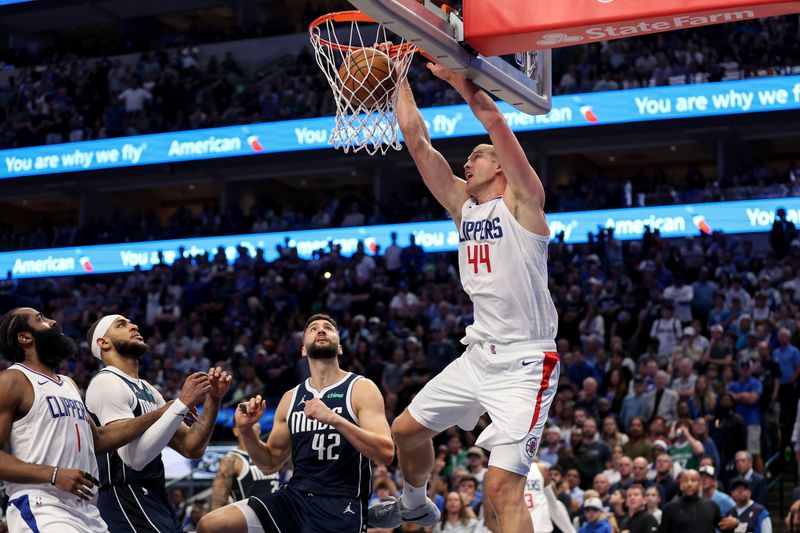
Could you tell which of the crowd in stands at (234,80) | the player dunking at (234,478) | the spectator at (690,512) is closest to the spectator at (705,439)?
the spectator at (690,512)

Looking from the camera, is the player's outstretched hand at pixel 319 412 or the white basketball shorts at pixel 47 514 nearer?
the white basketball shorts at pixel 47 514

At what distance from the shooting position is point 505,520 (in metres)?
5.65

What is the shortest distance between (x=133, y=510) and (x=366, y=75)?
9.39ft

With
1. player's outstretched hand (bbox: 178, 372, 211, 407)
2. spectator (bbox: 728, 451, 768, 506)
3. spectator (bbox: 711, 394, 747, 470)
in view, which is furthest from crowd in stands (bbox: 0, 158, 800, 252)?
player's outstretched hand (bbox: 178, 372, 211, 407)

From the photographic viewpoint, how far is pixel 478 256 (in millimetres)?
6117

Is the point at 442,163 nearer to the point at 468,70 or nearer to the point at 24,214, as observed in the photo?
the point at 468,70

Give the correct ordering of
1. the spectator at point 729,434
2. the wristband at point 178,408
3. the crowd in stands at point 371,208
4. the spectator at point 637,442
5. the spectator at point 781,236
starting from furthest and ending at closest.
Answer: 1. the crowd in stands at point 371,208
2. the spectator at point 781,236
3. the spectator at point 729,434
4. the spectator at point 637,442
5. the wristband at point 178,408

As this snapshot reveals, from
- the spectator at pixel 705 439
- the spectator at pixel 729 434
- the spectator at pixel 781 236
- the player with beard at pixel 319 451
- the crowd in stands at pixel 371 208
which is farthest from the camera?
the crowd in stands at pixel 371 208

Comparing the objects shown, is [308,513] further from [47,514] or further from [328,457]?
[47,514]

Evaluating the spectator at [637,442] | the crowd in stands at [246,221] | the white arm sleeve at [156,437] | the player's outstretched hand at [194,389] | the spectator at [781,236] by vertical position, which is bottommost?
the spectator at [637,442]

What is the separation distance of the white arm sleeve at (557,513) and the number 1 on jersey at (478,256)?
5214 mm

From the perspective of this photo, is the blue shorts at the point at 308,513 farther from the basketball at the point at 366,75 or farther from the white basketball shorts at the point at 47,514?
the basketball at the point at 366,75

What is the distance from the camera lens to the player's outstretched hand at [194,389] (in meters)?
6.21

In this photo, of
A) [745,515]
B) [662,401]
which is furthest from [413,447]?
[662,401]
